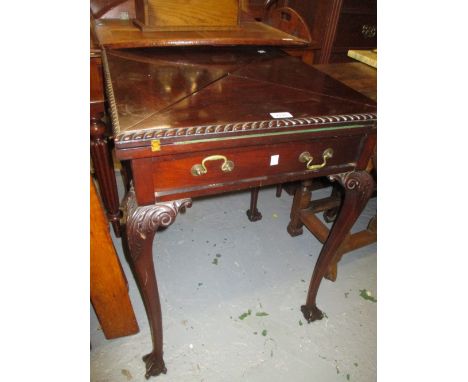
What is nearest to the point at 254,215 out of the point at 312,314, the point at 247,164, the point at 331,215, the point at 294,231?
the point at 294,231

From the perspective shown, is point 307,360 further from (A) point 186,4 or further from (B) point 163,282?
(A) point 186,4

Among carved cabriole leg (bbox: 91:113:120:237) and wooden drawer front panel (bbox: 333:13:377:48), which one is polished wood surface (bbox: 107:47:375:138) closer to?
carved cabriole leg (bbox: 91:113:120:237)

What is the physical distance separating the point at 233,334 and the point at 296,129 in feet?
3.19

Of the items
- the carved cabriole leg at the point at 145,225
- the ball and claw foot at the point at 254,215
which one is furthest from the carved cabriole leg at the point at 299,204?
the carved cabriole leg at the point at 145,225

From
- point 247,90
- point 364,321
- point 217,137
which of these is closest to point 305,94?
point 247,90

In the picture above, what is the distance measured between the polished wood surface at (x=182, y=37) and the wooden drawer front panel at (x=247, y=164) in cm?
70

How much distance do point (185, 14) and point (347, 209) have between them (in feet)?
3.53

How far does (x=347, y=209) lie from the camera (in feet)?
3.58

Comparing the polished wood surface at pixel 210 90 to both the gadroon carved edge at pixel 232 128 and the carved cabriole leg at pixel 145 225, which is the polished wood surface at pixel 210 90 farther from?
the carved cabriole leg at pixel 145 225

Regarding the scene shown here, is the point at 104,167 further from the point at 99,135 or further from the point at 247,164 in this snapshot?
the point at 247,164

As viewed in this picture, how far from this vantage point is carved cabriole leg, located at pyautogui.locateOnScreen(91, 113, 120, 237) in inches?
47.6

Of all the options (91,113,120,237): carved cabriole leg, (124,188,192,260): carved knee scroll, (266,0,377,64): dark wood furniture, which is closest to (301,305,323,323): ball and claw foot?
(124,188,192,260): carved knee scroll

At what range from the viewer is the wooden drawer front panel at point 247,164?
762mm

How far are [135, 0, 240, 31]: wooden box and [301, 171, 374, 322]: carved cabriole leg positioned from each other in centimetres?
94
